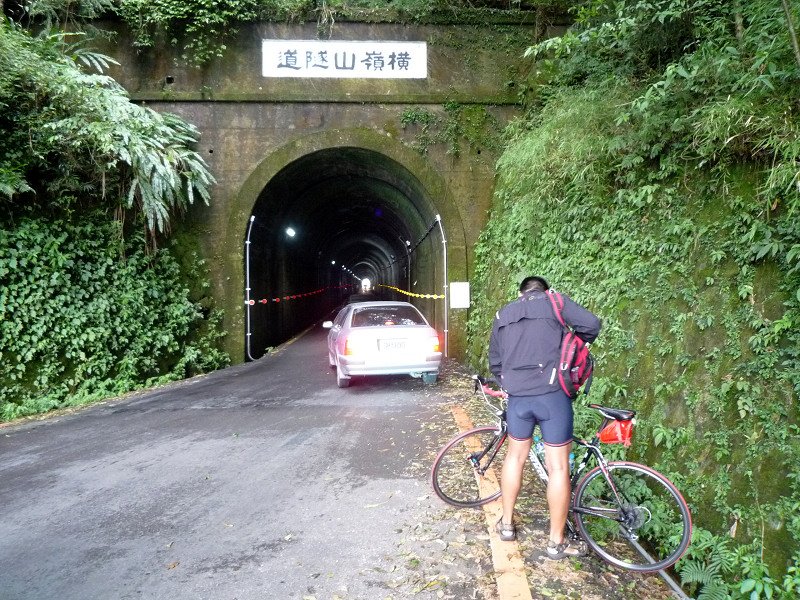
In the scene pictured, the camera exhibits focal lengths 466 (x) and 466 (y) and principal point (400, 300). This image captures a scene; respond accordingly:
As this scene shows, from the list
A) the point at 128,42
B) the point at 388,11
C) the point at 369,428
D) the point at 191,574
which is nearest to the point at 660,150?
the point at 369,428

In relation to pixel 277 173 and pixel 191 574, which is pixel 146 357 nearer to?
pixel 277 173

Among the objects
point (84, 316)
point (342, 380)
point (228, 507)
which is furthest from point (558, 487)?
point (84, 316)

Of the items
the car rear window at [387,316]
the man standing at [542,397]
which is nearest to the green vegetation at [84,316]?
the car rear window at [387,316]

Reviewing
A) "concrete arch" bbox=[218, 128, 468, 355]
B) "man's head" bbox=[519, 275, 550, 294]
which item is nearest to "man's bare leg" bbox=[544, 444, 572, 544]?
"man's head" bbox=[519, 275, 550, 294]

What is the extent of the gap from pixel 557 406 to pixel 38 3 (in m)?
12.0

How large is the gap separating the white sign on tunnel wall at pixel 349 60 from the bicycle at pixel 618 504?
9187 millimetres

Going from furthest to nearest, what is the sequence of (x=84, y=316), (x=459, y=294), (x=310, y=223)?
(x=310, y=223), (x=459, y=294), (x=84, y=316)

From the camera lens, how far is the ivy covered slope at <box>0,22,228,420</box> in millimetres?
7262

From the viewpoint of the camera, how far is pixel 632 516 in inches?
124

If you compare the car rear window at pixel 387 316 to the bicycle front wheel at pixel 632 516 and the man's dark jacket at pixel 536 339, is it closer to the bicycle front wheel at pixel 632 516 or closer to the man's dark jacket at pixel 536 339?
the man's dark jacket at pixel 536 339

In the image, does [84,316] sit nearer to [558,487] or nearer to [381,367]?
[381,367]

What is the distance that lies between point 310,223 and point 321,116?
8526 mm

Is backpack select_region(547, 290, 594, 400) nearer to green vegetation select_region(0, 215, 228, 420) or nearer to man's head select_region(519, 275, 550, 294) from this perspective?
man's head select_region(519, 275, 550, 294)

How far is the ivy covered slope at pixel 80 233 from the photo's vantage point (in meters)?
7.26
